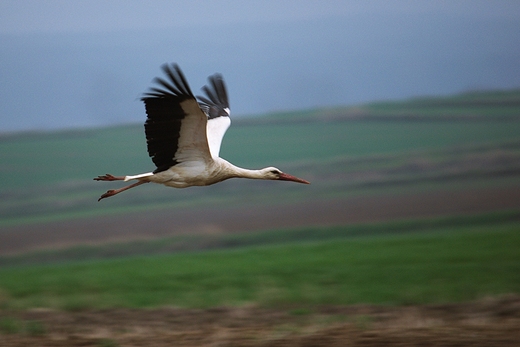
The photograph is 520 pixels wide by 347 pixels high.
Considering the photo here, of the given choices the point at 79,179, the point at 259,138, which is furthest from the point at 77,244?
the point at 259,138

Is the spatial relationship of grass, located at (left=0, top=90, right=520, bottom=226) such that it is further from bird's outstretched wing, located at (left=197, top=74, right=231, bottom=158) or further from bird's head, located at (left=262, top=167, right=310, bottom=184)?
bird's head, located at (left=262, top=167, right=310, bottom=184)

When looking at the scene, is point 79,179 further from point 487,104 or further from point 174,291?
point 174,291

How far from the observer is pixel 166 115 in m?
9.16

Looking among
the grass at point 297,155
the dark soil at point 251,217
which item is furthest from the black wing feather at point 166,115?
the grass at point 297,155

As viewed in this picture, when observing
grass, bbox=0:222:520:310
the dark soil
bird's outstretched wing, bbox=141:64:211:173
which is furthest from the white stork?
the dark soil

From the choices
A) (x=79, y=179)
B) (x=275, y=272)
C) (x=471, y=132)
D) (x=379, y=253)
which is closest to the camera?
(x=275, y=272)

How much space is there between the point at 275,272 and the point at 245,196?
78.9 ft

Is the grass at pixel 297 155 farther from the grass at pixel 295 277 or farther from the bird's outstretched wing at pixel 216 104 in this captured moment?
the bird's outstretched wing at pixel 216 104

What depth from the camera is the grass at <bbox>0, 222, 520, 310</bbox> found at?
41.0ft

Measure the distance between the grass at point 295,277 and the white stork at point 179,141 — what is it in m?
2.87

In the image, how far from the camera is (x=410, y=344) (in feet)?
26.8

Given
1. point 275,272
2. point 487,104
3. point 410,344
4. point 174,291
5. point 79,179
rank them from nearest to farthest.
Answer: point 410,344
point 174,291
point 275,272
point 79,179
point 487,104

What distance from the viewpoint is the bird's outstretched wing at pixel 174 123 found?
28.7 ft

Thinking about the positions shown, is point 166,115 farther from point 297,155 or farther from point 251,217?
point 297,155
